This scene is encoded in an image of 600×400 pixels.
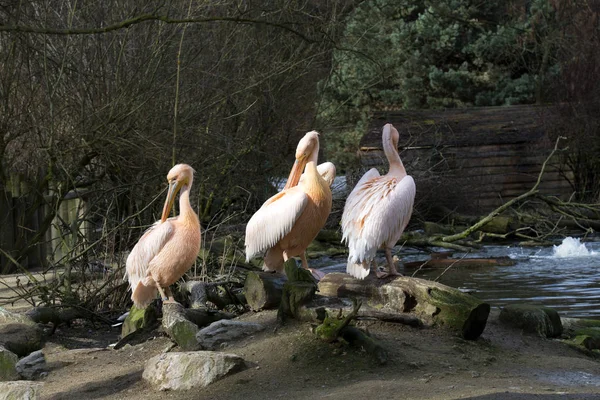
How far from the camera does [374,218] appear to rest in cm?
712

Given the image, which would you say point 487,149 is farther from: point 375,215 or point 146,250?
point 146,250

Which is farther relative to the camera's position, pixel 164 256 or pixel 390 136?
pixel 390 136

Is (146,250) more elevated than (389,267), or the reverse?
(146,250)

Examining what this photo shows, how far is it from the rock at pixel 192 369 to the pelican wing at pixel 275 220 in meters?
1.89

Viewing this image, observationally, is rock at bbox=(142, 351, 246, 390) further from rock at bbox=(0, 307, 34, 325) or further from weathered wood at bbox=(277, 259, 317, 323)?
rock at bbox=(0, 307, 34, 325)

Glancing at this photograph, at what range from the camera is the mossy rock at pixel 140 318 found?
25.1 ft

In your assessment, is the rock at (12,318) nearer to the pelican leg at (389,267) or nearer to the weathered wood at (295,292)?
the weathered wood at (295,292)

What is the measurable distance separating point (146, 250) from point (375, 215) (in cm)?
181

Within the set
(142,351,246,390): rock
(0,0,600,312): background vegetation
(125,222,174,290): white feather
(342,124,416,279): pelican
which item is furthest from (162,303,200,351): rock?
(0,0,600,312): background vegetation

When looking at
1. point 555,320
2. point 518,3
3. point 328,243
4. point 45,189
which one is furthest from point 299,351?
point 518,3

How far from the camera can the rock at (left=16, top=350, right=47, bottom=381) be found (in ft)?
22.6

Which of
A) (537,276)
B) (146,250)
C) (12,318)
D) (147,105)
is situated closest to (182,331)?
(146,250)

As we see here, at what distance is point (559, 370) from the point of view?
613cm

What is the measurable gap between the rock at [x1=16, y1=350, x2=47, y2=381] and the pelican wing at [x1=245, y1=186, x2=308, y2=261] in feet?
6.47
